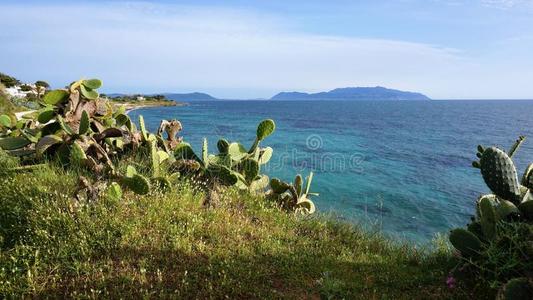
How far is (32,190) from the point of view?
655cm

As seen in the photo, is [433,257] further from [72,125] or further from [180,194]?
[72,125]

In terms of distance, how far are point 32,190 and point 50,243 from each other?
1.51 metres

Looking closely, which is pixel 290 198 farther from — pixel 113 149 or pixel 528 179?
pixel 528 179

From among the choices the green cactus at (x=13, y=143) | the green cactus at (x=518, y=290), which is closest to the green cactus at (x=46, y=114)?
the green cactus at (x=13, y=143)

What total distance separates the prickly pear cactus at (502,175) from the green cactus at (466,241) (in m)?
0.92

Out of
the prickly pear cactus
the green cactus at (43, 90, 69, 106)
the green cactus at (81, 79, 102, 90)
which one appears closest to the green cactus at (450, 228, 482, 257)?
the prickly pear cactus

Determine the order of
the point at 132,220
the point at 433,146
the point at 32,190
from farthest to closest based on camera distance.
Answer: the point at 433,146
the point at 32,190
the point at 132,220

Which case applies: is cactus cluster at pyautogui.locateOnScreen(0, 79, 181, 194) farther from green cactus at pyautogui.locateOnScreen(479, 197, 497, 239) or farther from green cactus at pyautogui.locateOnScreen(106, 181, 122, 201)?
green cactus at pyautogui.locateOnScreen(479, 197, 497, 239)

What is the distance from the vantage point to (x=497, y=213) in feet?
17.8

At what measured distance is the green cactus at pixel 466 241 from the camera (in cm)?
536

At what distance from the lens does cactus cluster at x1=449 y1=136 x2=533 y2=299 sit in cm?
522

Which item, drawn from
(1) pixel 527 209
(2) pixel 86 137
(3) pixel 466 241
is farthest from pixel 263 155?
(1) pixel 527 209

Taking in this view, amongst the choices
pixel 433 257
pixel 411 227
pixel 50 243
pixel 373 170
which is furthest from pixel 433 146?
pixel 50 243

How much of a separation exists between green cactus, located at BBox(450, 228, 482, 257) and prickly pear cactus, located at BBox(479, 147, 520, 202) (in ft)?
3.00
